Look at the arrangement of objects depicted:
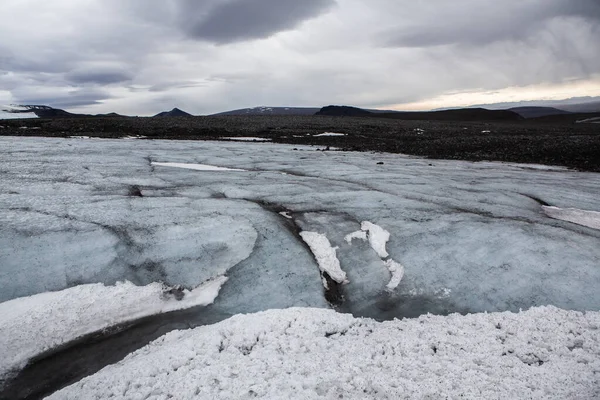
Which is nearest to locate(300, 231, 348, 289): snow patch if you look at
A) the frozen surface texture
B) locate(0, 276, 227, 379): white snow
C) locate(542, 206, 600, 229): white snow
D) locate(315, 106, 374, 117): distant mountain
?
the frozen surface texture

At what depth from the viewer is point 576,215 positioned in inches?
329

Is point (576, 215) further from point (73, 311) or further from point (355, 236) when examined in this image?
point (73, 311)

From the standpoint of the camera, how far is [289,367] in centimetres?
401

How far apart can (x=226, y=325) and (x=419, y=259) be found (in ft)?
10.7

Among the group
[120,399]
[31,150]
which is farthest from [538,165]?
[31,150]

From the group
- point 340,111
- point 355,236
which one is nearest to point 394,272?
point 355,236

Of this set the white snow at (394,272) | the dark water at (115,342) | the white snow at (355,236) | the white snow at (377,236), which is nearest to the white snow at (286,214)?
the white snow at (355,236)

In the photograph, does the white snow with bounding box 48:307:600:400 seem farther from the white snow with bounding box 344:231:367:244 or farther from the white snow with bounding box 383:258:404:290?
the white snow with bounding box 344:231:367:244

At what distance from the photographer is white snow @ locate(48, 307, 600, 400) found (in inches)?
147

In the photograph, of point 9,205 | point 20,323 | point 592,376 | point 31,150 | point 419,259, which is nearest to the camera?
point 592,376

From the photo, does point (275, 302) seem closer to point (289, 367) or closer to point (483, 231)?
point (289, 367)

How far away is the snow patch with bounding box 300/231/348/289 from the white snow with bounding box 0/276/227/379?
162cm

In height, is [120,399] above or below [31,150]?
below

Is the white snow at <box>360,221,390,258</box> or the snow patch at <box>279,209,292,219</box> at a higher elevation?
the snow patch at <box>279,209,292,219</box>
